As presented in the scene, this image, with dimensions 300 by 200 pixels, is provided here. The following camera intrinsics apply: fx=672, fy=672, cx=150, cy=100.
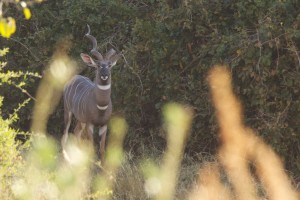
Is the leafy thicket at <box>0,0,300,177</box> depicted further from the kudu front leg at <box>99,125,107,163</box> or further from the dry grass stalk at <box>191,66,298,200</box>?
the kudu front leg at <box>99,125,107,163</box>

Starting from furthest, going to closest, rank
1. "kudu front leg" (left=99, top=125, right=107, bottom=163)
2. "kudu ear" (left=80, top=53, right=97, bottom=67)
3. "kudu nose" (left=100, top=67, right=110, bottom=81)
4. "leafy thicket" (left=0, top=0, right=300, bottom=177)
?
"kudu front leg" (left=99, top=125, right=107, bottom=163) < "kudu ear" (left=80, top=53, right=97, bottom=67) < "kudu nose" (left=100, top=67, right=110, bottom=81) < "leafy thicket" (left=0, top=0, right=300, bottom=177)

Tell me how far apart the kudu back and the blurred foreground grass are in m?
0.29

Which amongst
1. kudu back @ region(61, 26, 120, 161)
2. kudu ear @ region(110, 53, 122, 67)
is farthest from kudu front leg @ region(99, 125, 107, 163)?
kudu ear @ region(110, 53, 122, 67)

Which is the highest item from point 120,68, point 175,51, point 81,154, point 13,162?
point 13,162

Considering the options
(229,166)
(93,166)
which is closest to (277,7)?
(229,166)

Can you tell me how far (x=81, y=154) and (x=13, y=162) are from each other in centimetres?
284

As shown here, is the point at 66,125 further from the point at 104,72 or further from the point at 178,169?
the point at 178,169

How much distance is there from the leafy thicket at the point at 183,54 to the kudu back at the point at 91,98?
0.36m

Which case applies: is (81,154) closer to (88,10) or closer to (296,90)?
(88,10)

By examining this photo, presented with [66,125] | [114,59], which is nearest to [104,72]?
[114,59]

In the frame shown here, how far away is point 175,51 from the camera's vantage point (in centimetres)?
738

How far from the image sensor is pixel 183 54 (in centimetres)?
735

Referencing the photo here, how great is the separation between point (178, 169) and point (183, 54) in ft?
4.30

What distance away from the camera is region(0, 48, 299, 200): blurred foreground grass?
18.9 ft
